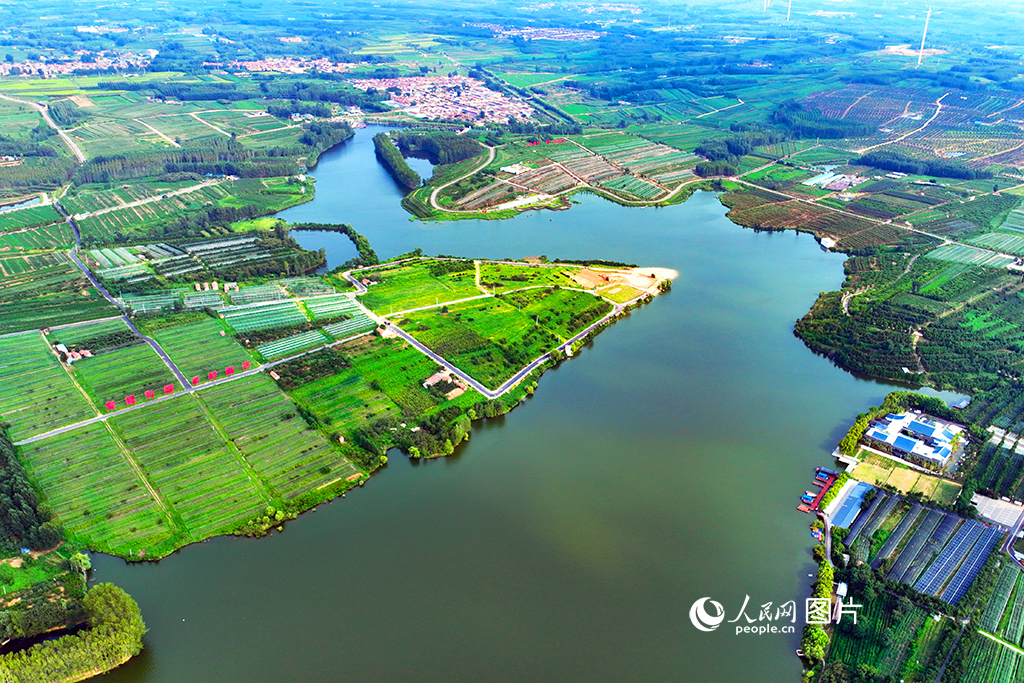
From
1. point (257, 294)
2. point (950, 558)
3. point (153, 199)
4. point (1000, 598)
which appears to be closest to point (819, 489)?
point (950, 558)

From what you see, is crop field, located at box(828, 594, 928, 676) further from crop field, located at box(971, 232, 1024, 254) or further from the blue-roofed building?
crop field, located at box(971, 232, 1024, 254)

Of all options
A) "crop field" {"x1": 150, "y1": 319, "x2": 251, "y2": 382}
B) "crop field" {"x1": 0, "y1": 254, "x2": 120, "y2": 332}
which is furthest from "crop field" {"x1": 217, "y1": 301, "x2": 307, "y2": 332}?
"crop field" {"x1": 0, "y1": 254, "x2": 120, "y2": 332}

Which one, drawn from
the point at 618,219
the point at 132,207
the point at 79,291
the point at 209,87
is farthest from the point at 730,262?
the point at 209,87

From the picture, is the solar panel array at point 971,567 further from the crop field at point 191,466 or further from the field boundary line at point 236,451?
the crop field at point 191,466

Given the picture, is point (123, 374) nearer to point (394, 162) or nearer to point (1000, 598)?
point (1000, 598)

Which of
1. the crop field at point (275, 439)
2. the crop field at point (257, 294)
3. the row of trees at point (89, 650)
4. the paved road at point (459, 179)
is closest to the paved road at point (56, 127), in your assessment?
the paved road at point (459, 179)

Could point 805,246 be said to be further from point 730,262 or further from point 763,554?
point 763,554
